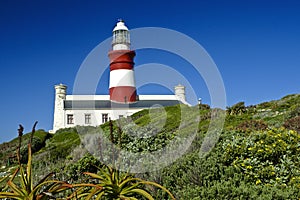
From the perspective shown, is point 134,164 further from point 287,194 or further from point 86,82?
point 86,82

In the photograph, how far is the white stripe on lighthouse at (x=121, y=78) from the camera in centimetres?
4034

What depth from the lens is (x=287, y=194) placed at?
501 cm

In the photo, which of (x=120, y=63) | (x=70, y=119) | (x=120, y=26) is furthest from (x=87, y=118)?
(x=120, y=26)

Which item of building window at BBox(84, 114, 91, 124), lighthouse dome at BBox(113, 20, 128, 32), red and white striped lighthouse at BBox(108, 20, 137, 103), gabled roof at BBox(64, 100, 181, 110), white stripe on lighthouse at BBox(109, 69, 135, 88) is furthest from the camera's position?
gabled roof at BBox(64, 100, 181, 110)

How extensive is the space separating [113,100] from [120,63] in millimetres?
4020

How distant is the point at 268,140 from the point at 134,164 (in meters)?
2.66

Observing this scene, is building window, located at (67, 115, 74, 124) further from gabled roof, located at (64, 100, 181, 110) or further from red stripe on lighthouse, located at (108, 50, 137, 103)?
red stripe on lighthouse, located at (108, 50, 137, 103)

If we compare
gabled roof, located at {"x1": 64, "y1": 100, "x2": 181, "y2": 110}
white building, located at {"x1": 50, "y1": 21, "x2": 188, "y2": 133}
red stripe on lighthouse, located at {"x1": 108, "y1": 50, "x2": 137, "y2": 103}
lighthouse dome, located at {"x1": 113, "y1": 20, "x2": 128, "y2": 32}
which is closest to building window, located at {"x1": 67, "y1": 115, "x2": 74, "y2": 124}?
white building, located at {"x1": 50, "y1": 21, "x2": 188, "y2": 133}

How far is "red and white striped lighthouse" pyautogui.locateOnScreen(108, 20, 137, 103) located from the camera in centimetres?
4003

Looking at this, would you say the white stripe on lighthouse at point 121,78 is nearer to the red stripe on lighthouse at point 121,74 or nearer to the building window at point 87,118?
the red stripe on lighthouse at point 121,74

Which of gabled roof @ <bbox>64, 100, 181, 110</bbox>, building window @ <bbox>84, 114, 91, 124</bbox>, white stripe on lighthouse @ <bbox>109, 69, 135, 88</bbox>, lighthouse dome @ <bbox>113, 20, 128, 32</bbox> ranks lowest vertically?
building window @ <bbox>84, 114, 91, 124</bbox>

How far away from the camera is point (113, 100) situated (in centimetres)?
4166

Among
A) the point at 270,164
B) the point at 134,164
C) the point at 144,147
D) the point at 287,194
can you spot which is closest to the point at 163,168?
the point at 134,164

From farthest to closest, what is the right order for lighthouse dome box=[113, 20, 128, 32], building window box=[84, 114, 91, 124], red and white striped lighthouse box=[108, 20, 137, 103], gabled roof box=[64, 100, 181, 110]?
gabled roof box=[64, 100, 181, 110] < building window box=[84, 114, 91, 124] < lighthouse dome box=[113, 20, 128, 32] < red and white striped lighthouse box=[108, 20, 137, 103]
